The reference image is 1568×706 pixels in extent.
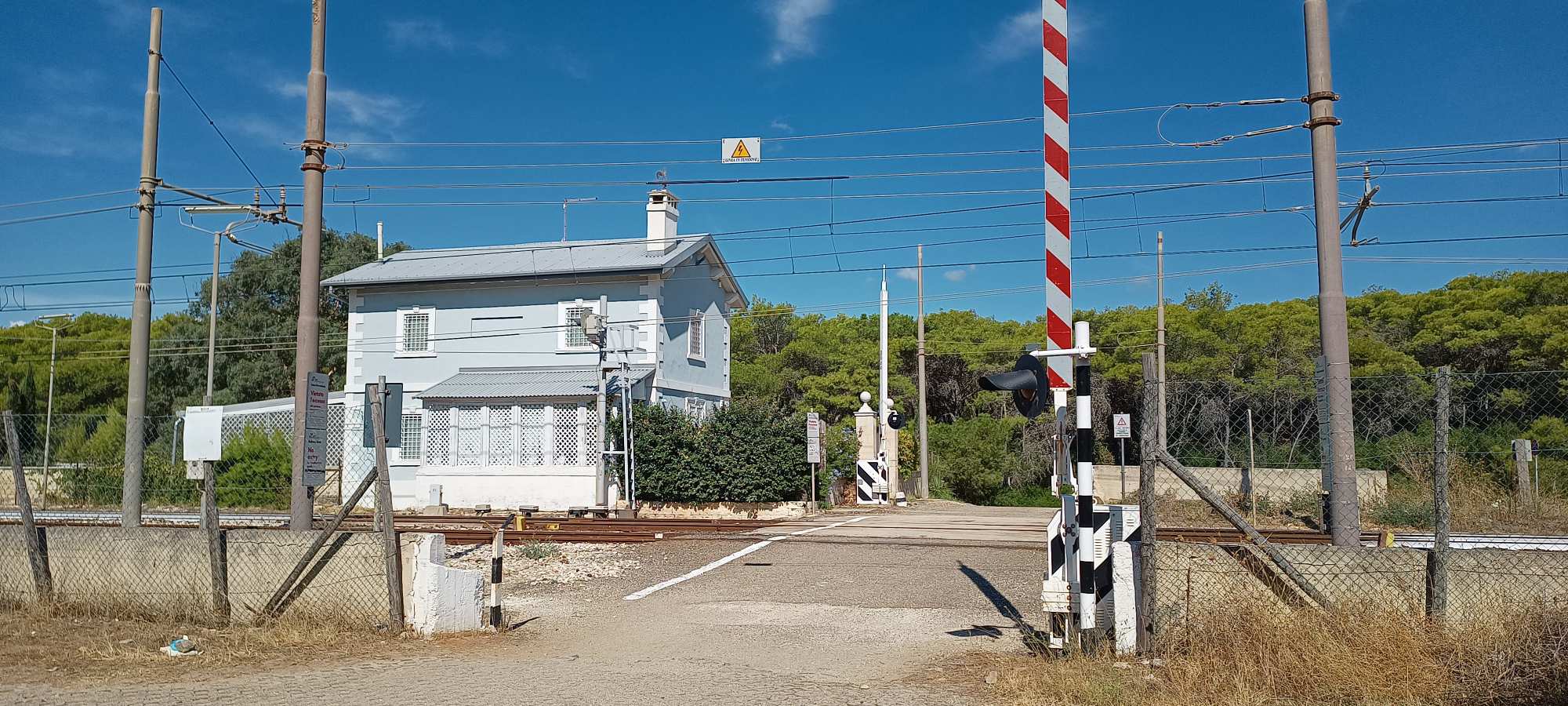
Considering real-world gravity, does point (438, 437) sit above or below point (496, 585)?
above

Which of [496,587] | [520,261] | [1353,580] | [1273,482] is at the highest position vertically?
[520,261]

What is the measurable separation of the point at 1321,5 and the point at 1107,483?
77.7ft

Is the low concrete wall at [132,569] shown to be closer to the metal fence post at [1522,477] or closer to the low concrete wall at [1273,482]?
the low concrete wall at [1273,482]

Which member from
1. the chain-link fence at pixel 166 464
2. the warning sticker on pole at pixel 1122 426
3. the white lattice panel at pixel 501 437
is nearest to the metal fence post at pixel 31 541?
the chain-link fence at pixel 166 464

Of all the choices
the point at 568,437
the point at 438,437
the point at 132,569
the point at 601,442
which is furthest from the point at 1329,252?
the point at 438,437

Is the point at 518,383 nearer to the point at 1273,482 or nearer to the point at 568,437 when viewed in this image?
the point at 568,437

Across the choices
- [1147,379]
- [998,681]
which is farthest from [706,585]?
[1147,379]

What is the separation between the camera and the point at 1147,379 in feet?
22.7

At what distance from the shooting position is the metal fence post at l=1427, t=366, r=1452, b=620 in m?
6.79

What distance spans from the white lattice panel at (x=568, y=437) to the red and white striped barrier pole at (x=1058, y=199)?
65.2 ft

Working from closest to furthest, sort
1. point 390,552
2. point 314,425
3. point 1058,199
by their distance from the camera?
1. point 1058,199
2. point 390,552
3. point 314,425

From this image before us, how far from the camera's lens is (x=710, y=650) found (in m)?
8.23

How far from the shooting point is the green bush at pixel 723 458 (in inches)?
939

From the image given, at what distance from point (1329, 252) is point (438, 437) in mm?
23185
